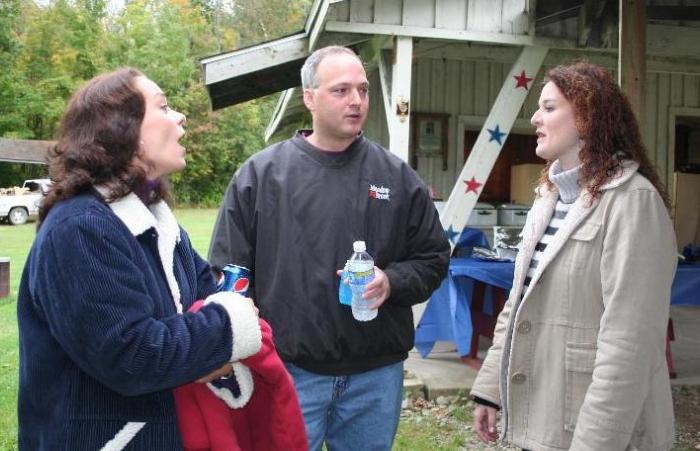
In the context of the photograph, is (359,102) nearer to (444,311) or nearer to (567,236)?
(567,236)

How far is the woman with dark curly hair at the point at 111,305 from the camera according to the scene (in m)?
1.43

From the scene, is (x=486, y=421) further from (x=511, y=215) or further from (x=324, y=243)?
(x=511, y=215)

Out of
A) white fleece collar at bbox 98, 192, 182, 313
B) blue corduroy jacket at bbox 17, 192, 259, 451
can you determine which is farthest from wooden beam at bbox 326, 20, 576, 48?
blue corduroy jacket at bbox 17, 192, 259, 451

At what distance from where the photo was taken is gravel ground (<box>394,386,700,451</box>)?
171 inches

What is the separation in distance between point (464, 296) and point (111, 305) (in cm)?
414

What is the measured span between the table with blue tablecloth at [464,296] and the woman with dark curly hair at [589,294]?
2.82 m

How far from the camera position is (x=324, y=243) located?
2363 mm

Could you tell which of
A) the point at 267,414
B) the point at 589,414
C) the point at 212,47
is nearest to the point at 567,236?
the point at 589,414

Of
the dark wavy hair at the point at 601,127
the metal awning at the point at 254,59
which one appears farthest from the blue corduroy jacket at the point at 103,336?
the metal awning at the point at 254,59

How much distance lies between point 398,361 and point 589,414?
0.78 m

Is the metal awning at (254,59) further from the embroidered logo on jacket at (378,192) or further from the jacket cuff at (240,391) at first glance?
the jacket cuff at (240,391)

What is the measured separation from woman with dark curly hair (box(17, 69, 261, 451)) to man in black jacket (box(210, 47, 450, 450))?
687mm

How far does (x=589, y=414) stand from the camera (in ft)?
6.13

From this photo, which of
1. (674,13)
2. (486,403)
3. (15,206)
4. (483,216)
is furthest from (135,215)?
(15,206)
